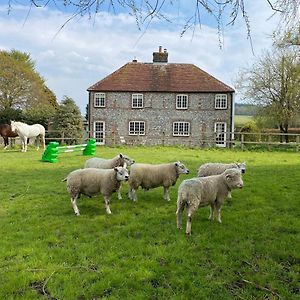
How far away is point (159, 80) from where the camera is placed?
3672cm

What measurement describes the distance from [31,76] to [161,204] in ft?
142

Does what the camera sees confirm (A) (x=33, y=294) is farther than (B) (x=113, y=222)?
No

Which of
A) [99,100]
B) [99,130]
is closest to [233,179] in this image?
[99,130]

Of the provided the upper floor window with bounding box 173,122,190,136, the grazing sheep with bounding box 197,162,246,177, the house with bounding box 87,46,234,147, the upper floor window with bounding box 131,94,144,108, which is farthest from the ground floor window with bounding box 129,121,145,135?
the grazing sheep with bounding box 197,162,246,177

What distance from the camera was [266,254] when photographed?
650 cm

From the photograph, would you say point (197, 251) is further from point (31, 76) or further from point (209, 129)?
point (31, 76)

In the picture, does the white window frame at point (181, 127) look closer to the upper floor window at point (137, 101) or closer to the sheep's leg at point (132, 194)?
the upper floor window at point (137, 101)

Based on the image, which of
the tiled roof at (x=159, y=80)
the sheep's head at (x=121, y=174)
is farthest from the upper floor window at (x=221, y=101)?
the sheep's head at (x=121, y=174)

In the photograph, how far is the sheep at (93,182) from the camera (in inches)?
343

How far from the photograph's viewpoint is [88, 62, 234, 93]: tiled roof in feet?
118

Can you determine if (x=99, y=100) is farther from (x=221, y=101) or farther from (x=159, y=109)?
(x=221, y=101)

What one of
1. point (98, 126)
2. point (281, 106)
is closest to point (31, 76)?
point (98, 126)

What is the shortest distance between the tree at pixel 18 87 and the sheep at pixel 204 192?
41011 millimetres

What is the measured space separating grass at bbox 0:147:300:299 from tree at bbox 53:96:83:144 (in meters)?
22.3
